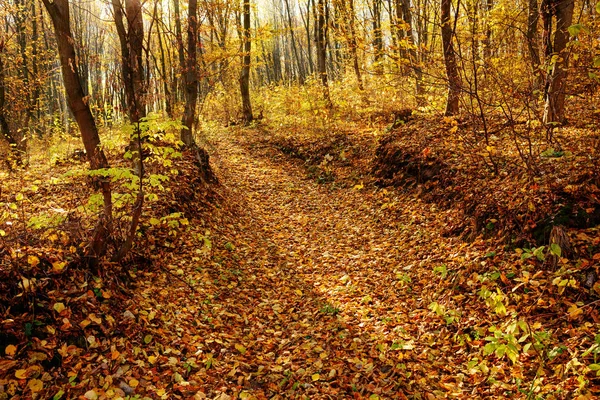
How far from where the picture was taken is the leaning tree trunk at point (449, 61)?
7.26 metres

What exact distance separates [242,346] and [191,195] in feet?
13.7

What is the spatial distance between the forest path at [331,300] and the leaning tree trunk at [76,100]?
1.96 m

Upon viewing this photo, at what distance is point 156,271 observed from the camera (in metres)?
5.62

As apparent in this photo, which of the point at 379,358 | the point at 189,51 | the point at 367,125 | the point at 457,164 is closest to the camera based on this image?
the point at 379,358

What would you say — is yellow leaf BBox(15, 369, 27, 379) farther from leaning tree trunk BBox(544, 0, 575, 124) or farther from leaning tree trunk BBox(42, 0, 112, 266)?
leaning tree trunk BBox(544, 0, 575, 124)

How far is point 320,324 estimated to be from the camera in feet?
17.2

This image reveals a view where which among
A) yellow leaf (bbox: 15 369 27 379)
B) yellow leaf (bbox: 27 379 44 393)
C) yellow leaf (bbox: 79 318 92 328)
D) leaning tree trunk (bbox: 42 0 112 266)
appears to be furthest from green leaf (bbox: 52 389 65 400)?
leaning tree trunk (bbox: 42 0 112 266)

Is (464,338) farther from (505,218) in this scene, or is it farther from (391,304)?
(505,218)

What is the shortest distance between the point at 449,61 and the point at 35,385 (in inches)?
305

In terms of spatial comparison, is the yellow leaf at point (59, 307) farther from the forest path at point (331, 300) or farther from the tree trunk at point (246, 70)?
the tree trunk at point (246, 70)

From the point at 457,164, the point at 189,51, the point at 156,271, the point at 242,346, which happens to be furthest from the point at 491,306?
the point at 189,51

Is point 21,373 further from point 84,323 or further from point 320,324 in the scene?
point 320,324

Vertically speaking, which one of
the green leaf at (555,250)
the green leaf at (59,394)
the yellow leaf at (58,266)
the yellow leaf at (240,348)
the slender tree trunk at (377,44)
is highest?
the slender tree trunk at (377,44)

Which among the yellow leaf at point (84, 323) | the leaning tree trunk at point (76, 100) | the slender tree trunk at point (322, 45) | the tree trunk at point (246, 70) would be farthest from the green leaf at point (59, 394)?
the tree trunk at point (246, 70)
